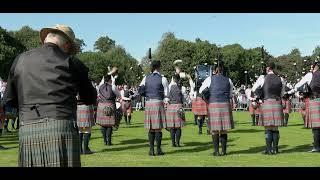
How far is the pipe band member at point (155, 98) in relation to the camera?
10258mm

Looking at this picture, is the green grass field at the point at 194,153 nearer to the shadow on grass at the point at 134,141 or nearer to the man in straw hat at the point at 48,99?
the shadow on grass at the point at 134,141

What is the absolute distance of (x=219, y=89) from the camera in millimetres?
9883

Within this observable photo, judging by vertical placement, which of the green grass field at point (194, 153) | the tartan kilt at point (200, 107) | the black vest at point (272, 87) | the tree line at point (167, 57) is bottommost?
the green grass field at point (194, 153)

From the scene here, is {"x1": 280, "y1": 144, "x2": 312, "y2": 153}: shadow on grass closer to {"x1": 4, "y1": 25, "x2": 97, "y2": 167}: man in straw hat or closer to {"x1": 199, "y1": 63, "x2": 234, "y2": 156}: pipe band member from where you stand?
{"x1": 199, "y1": 63, "x2": 234, "y2": 156}: pipe band member

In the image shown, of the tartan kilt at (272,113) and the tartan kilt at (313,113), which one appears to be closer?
the tartan kilt at (272,113)

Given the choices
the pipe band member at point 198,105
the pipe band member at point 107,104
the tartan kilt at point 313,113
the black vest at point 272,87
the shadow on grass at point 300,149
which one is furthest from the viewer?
the pipe band member at point 198,105

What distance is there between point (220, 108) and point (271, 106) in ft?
3.73

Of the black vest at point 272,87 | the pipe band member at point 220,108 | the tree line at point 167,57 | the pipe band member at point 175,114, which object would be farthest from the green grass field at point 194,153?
the tree line at point 167,57

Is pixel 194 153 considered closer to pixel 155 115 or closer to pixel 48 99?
pixel 155 115

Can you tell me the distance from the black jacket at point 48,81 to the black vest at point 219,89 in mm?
6277

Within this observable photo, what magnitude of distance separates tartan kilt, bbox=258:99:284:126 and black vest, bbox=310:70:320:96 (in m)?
0.79
